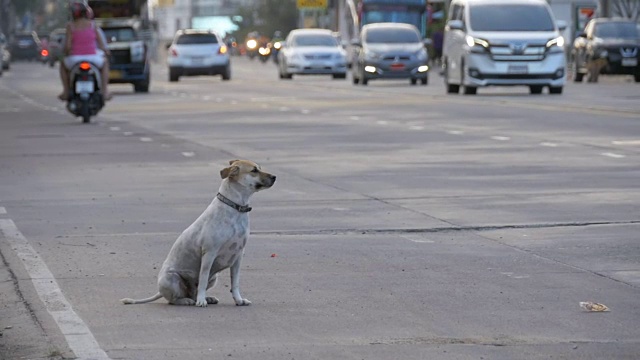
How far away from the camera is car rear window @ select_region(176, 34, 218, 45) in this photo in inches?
2141

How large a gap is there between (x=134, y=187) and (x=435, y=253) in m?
5.40

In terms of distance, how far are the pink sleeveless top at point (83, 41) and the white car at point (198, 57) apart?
26726mm

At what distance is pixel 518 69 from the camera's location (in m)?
36.9

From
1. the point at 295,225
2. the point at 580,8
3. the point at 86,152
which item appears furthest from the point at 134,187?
the point at 580,8

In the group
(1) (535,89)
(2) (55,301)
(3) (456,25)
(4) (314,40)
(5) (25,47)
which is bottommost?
(5) (25,47)

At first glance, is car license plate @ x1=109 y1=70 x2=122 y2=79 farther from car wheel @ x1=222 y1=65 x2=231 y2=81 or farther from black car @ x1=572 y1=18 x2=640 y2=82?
black car @ x1=572 y1=18 x2=640 y2=82

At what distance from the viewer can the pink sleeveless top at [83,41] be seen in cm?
2623

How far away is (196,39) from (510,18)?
722 inches

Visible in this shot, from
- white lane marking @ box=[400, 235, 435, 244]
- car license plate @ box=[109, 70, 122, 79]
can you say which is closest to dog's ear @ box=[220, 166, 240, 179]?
white lane marking @ box=[400, 235, 435, 244]

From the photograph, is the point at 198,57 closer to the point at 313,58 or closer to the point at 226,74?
the point at 226,74

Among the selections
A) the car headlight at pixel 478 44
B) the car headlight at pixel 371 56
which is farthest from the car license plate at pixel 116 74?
the car headlight at pixel 478 44

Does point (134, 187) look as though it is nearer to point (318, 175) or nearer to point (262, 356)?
point (318, 175)

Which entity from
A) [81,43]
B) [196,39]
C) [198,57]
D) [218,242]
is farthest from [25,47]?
[218,242]

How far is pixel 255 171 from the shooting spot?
28.1 ft
